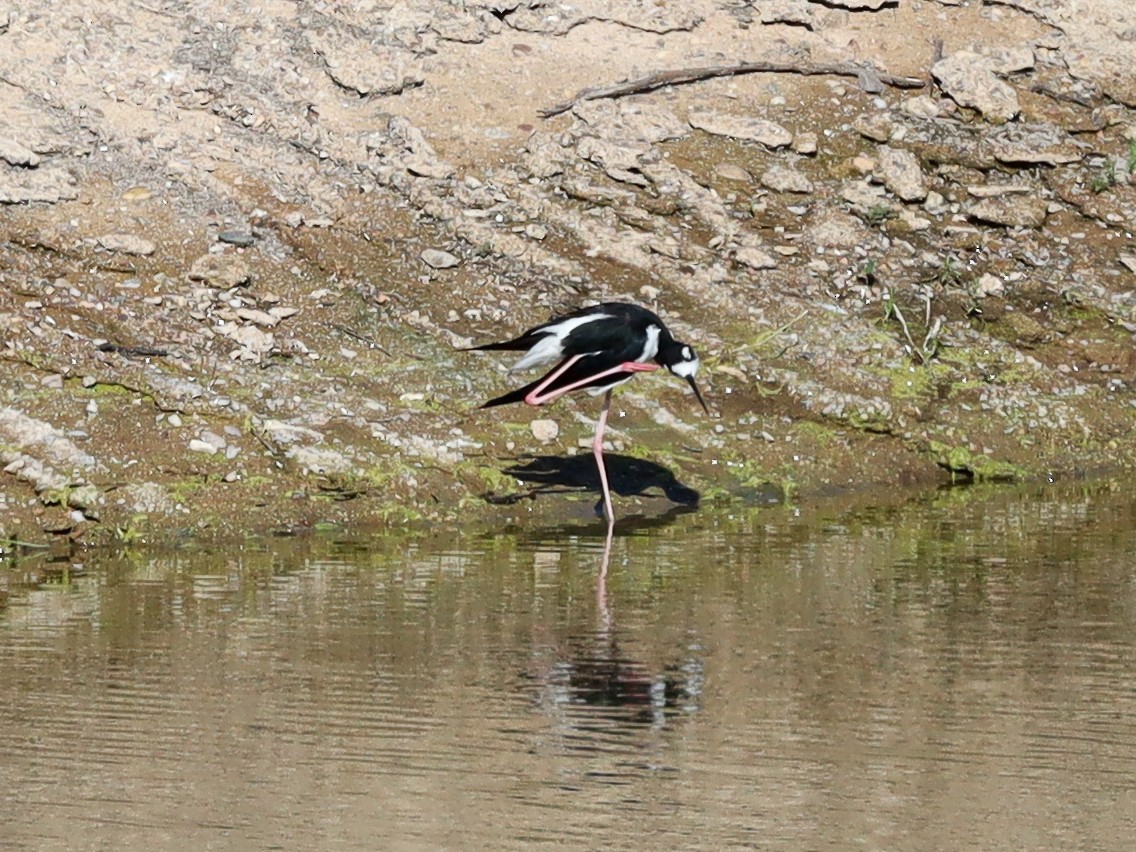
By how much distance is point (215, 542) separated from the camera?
1052cm

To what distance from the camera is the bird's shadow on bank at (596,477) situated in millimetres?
11359

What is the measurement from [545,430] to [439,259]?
2.16 meters

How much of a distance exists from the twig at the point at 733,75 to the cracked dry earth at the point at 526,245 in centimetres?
4

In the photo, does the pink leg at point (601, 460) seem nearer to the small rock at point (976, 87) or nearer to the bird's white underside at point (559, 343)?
the bird's white underside at point (559, 343)

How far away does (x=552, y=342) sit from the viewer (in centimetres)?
1099

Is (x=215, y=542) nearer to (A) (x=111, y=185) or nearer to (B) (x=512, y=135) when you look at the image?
(A) (x=111, y=185)

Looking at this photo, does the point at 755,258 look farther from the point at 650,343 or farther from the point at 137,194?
the point at 137,194

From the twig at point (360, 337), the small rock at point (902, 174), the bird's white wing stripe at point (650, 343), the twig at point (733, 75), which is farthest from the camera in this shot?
the twig at point (733, 75)

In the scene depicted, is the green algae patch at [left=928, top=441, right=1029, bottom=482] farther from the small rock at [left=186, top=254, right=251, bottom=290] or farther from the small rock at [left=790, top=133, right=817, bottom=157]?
the small rock at [left=186, top=254, right=251, bottom=290]

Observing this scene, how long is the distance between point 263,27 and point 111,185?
83.2 inches

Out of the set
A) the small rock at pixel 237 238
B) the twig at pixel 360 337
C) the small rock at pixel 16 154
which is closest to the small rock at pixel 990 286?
the twig at pixel 360 337

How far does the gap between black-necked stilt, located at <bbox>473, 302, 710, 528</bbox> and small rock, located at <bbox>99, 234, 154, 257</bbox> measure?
2.98 m

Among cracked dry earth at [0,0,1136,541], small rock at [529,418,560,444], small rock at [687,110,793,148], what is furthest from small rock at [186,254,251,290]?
small rock at [687,110,793,148]

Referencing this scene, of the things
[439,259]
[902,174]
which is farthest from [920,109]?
[439,259]
